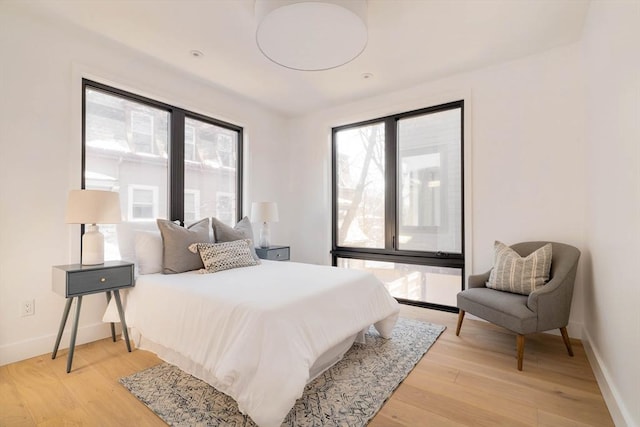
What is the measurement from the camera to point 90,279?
227cm

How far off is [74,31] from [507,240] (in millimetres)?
4368

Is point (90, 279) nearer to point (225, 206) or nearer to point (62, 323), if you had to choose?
point (62, 323)

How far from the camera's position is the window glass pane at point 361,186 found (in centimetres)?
407

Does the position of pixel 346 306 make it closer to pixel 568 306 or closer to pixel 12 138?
pixel 568 306

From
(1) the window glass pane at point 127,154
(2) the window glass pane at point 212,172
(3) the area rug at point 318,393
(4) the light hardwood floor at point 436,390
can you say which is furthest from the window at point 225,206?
(3) the area rug at point 318,393

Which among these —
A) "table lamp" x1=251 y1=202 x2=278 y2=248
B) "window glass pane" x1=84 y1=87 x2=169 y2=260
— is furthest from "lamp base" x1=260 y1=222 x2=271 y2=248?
"window glass pane" x1=84 y1=87 x2=169 y2=260

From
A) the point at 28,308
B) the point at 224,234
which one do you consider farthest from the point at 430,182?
the point at 28,308

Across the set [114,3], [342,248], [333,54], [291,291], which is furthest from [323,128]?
[291,291]

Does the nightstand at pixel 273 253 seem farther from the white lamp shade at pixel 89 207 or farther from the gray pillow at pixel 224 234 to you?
the white lamp shade at pixel 89 207

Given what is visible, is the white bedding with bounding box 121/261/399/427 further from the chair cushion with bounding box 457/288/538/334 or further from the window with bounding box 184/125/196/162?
the window with bounding box 184/125/196/162

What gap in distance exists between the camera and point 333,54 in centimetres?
234

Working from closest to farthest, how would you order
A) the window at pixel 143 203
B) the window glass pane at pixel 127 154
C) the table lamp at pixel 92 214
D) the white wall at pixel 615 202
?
1. the white wall at pixel 615 202
2. the table lamp at pixel 92 214
3. the window glass pane at pixel 127 154
4. the window at pixel 143 203

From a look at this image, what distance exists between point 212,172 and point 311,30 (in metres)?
2.30

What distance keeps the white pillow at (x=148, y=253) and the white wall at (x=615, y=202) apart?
3163 mm
